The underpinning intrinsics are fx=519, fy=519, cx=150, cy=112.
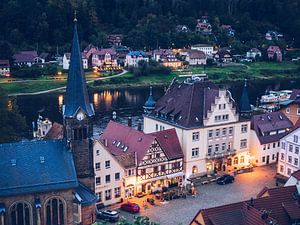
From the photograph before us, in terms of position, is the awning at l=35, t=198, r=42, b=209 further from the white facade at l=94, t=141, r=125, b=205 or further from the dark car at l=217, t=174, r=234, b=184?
the dark car at l=217, t=174, r=234, b=184

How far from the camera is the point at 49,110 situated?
336ft

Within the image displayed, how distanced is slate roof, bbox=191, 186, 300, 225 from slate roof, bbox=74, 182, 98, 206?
31.5 ft

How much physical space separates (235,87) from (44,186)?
102261 millimetres

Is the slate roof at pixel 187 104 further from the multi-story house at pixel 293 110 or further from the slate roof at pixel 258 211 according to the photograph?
the slate roof at pixel 258 211

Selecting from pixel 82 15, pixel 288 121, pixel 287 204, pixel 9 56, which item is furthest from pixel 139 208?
pixel 82 15

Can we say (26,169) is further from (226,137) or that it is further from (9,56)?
(9,56)

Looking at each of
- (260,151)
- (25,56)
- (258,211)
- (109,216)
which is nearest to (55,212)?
(109,216)

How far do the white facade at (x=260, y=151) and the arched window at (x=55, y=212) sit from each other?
2768cm

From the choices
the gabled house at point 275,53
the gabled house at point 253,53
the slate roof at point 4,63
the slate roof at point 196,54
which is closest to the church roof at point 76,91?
the slate roof at point 4,63

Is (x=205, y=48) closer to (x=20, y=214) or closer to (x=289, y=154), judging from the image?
(x=289, y=154)

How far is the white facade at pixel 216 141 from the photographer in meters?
54.4

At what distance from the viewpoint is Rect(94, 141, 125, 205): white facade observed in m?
46.3

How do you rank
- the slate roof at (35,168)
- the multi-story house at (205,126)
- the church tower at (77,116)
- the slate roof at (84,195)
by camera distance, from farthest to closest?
the multi-story house at (205,126)
the church tower at (77,116)
the slate roof at (84,195)
the slate roof at (35,168)

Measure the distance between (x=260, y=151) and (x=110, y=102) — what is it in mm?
55286
